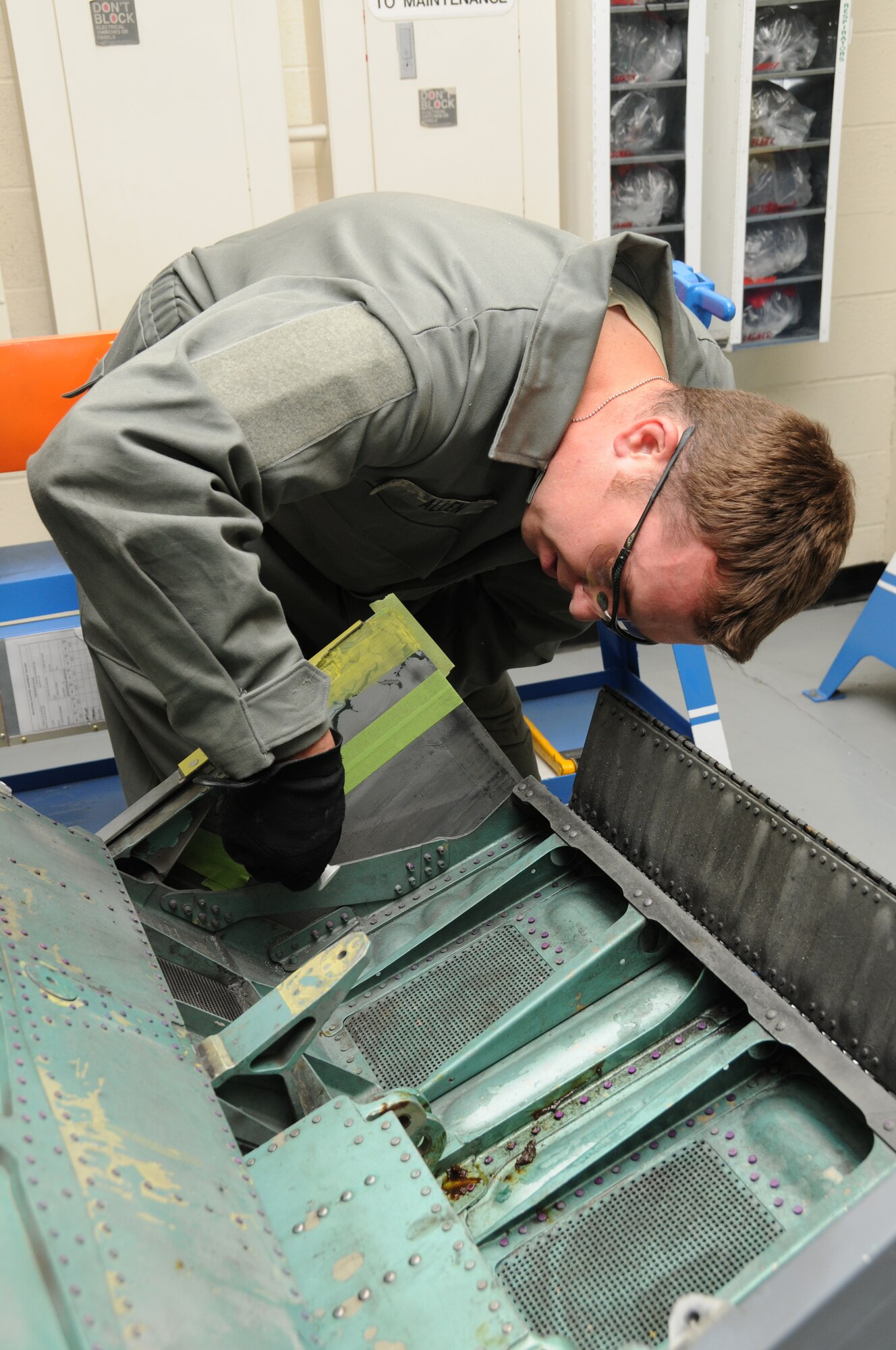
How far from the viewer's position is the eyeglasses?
1.19 metres

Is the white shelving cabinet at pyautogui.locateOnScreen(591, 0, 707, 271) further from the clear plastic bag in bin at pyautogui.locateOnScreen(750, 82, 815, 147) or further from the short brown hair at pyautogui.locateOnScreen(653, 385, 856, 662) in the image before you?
the short brown hair at pyautogui.locateOnScreen(653, 385, 856, 662)

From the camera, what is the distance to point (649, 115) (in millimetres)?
2908

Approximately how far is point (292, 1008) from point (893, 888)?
680mm

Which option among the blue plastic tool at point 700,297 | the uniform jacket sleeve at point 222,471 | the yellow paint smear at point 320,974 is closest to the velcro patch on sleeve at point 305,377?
the uniform jacket sleeve at point 222,471

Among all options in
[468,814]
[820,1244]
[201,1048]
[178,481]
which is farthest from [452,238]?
[820,1244]

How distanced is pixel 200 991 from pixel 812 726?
2.25 m

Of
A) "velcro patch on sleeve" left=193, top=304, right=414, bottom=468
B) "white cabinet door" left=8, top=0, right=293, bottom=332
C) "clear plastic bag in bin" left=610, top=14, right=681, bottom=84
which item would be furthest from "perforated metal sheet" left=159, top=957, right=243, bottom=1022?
"clear plastic bag in bin" left=610, top=14, right=681, bottom=84

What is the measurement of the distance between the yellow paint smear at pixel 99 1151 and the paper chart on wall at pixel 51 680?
4.49ft

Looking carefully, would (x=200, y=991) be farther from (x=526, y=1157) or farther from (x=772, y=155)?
(x=772, y=155)

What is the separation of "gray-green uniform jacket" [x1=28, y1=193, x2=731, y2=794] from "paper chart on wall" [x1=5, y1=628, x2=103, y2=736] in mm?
773

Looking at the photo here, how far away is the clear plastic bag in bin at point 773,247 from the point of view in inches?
126

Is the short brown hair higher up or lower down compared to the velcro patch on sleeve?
lower down

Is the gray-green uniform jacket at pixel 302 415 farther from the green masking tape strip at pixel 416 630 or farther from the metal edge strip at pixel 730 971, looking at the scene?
the metal edge strip at pixel 730 971

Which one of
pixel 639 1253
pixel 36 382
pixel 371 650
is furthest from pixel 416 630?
pixel 36 382
